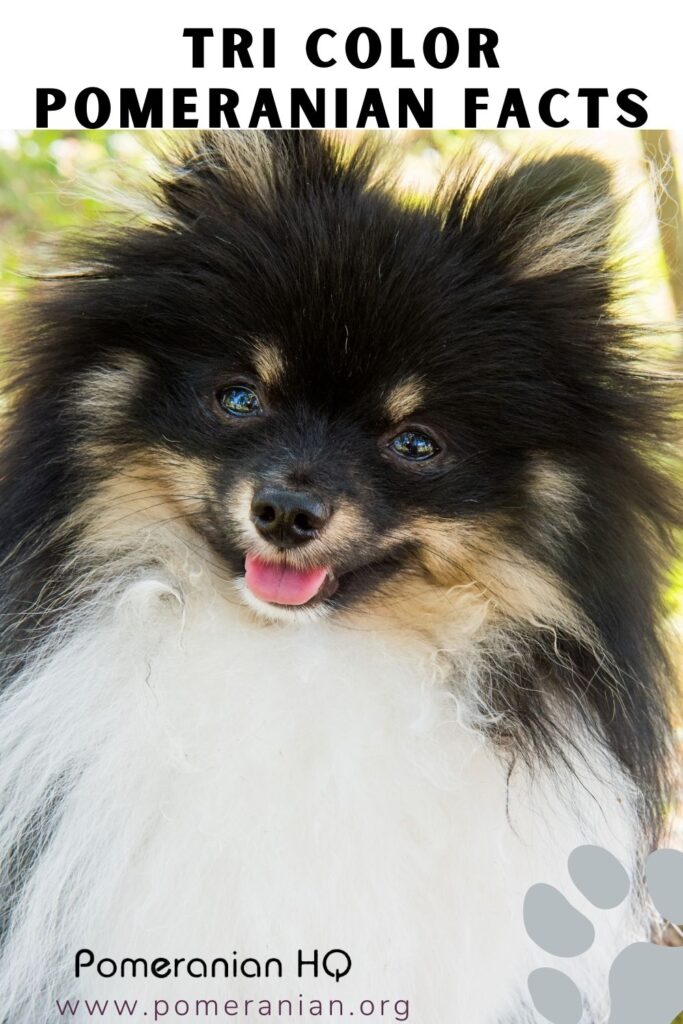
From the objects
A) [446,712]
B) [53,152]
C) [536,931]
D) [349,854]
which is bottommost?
[536,931]

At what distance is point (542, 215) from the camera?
2.24 meters

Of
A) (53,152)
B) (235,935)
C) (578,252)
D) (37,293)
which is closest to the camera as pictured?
(235,935)

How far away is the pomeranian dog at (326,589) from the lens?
210 centimetres

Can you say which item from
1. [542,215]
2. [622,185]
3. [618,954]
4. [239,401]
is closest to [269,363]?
[239,401]

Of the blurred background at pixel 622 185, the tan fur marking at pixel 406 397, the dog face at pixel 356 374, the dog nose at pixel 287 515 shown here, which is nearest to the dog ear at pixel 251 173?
the dog face at pixel 356 374

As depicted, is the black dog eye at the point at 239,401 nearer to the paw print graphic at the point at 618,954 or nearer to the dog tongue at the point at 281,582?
the dog tongue at the point at 281,582

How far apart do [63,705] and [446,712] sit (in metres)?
0.77

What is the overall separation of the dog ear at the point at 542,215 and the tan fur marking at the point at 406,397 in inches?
12.5

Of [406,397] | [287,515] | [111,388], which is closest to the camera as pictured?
[287,515]

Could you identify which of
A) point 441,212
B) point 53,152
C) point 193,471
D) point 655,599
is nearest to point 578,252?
point 441,212

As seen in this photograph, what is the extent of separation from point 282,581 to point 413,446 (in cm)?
38

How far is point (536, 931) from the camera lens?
2.20m

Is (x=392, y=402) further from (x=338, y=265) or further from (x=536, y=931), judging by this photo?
(x=536, y=931)

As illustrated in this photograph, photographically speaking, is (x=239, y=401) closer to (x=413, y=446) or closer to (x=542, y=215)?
(x=413, y=446)
